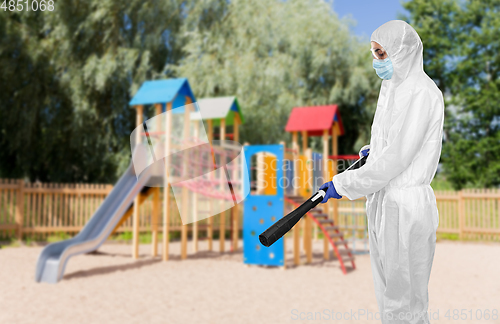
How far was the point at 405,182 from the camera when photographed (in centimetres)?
183

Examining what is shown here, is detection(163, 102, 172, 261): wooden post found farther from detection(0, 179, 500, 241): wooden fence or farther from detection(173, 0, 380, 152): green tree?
detection(173, 0, 380, 152): green tree

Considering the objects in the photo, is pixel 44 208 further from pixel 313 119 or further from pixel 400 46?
pixel 400 46

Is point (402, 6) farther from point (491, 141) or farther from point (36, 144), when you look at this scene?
point (36, 144)

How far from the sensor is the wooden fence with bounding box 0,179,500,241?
11.3m

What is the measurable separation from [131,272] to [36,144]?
346 inches

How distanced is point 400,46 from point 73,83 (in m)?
14.1

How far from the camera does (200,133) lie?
10031mm

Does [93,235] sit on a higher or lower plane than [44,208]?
lower

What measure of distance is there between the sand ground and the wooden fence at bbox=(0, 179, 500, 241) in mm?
2225

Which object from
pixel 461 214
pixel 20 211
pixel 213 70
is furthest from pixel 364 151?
pixel 213 70

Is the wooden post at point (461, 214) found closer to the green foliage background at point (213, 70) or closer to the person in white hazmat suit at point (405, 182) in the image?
the green foliage background at point (213, 70)

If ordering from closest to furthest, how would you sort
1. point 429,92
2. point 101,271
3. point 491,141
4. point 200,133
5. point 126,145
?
point 429,92 < point 101,271 < point 200,133 < point 126,145 < point 491,141

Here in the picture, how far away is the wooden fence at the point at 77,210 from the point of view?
11344 mm

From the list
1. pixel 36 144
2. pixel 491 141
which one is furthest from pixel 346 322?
pixel 491 141
